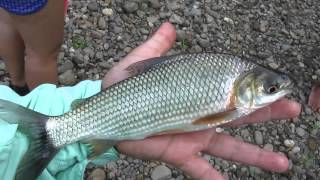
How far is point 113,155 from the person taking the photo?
2.00 m

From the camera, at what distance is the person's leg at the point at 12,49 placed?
2.70 metres

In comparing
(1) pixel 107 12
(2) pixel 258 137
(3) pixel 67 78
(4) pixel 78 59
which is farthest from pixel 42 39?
(2) pixel 258 137

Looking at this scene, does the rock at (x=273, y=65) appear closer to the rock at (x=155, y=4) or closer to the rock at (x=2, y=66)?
the rock at (x=155, y=4)

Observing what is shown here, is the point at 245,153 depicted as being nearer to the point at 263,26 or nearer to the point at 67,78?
the point at 67,78


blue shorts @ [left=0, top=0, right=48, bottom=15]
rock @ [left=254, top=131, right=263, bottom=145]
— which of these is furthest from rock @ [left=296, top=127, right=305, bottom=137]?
blue shorts @ [left=0, top=0, right=48, bottom=15]

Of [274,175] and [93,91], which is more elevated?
[93,91]

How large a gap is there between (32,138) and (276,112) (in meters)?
0.84

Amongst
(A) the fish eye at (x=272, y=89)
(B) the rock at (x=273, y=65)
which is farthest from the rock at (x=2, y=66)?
(A) the fish eye at (x=272, y=89)

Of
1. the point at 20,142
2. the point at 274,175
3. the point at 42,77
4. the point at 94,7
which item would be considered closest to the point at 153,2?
the point at 94,7

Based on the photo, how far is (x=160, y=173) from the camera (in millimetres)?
2816

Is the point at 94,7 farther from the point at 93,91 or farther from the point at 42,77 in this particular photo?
the point at 93,91

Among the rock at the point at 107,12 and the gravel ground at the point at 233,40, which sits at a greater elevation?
the rock at the point at 107,12

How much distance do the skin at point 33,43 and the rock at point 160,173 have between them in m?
0.71

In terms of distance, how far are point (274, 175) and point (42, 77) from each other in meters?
1.30
